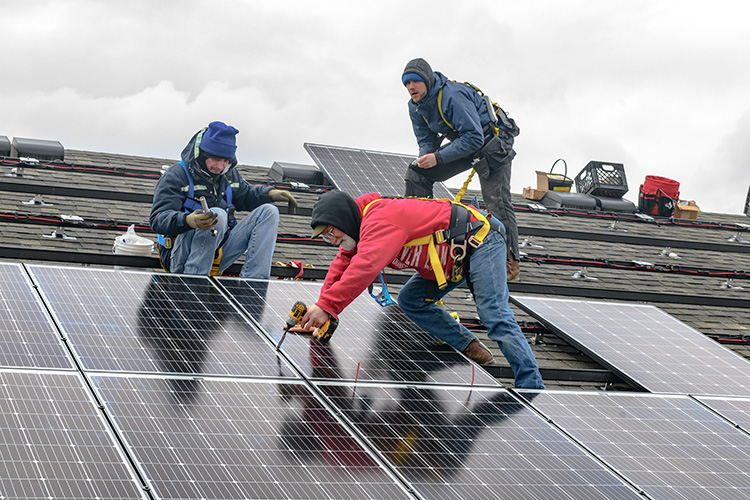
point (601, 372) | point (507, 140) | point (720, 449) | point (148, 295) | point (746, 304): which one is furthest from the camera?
point (746, 304)

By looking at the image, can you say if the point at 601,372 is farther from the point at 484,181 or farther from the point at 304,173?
the point at 304,173

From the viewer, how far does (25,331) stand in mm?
6402

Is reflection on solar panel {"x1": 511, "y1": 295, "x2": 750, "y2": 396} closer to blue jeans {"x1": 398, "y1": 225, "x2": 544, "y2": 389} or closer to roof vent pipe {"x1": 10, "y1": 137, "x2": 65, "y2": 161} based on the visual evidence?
blue jeans {"x1": 398, "y1": 225, "x2": 544, "y2": 389}

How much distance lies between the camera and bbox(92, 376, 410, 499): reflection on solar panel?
4934 millimetres

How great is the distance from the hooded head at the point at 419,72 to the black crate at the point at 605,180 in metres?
8.78

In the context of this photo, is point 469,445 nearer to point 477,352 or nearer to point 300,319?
point 300,319

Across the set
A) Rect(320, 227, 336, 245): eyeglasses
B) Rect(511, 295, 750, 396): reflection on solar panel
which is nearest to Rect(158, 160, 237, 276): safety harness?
Rect(320, 227, 336, 245): eyeglasses

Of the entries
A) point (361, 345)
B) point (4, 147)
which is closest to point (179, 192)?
point (361, 345)

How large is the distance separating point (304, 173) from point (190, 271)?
6.31 meters

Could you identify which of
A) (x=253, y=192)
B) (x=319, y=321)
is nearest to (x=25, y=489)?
(x=319, y=321)

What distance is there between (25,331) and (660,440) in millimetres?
4455

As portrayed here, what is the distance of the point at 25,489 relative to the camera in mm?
4480


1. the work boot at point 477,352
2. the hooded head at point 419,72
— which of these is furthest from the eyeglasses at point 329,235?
the hooded head at point 419,72

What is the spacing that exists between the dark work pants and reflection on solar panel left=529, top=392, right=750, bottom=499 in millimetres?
4243
